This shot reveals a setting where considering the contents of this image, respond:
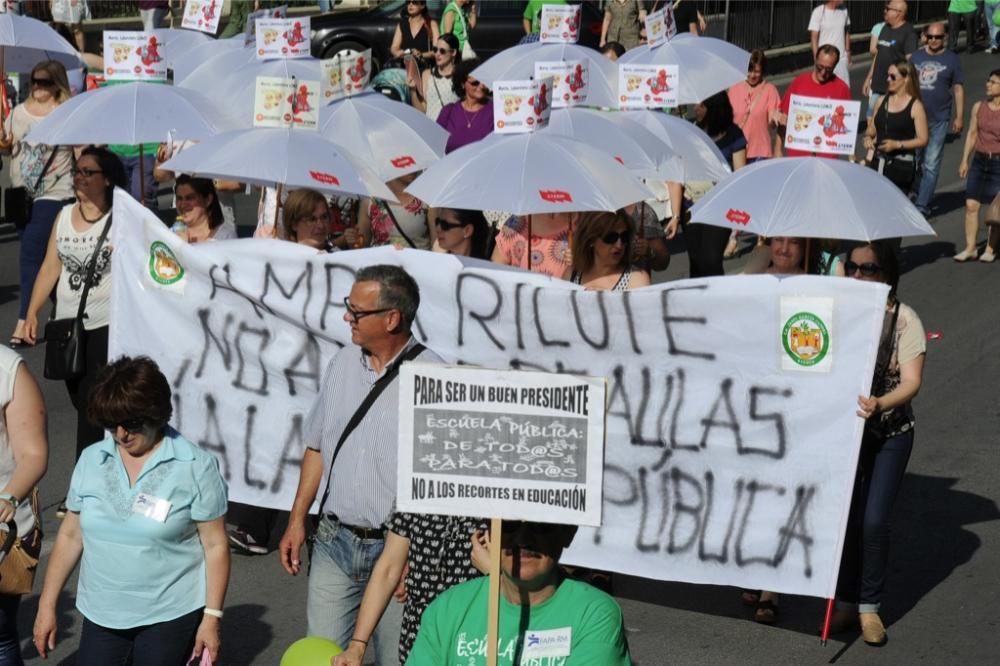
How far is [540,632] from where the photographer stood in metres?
4.00

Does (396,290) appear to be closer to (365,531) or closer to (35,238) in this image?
(365,531)

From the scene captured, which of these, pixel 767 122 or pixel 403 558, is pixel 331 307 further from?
pixel 767 122

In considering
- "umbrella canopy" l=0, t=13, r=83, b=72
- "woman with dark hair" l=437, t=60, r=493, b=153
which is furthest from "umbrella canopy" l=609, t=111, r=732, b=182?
"umbrella canopy" l=0, t=13, r=83, b=72

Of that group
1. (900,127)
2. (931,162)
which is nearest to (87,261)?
(900,127)

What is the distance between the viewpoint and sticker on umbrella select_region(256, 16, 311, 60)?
11.4 metres

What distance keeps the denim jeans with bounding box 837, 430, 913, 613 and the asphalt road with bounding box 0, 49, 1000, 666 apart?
0.25 meters

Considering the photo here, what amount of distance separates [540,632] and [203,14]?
9.61 m

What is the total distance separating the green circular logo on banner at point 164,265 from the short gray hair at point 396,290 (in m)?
2.54

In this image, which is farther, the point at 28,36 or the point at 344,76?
the point at 28,36

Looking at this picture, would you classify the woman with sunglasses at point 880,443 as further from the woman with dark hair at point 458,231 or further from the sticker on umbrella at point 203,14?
the sticker on umbrella at point 203,14

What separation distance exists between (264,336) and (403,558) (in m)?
2.76

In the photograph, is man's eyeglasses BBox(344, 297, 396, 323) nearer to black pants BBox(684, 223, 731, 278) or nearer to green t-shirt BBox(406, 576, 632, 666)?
green t-shirt BBox(406, 576, 632, 666)

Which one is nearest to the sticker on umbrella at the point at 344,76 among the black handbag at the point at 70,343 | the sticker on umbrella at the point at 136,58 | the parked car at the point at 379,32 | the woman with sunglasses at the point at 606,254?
the sticker on umbrella at the point at 136,58

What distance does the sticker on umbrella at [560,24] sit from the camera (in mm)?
12602
